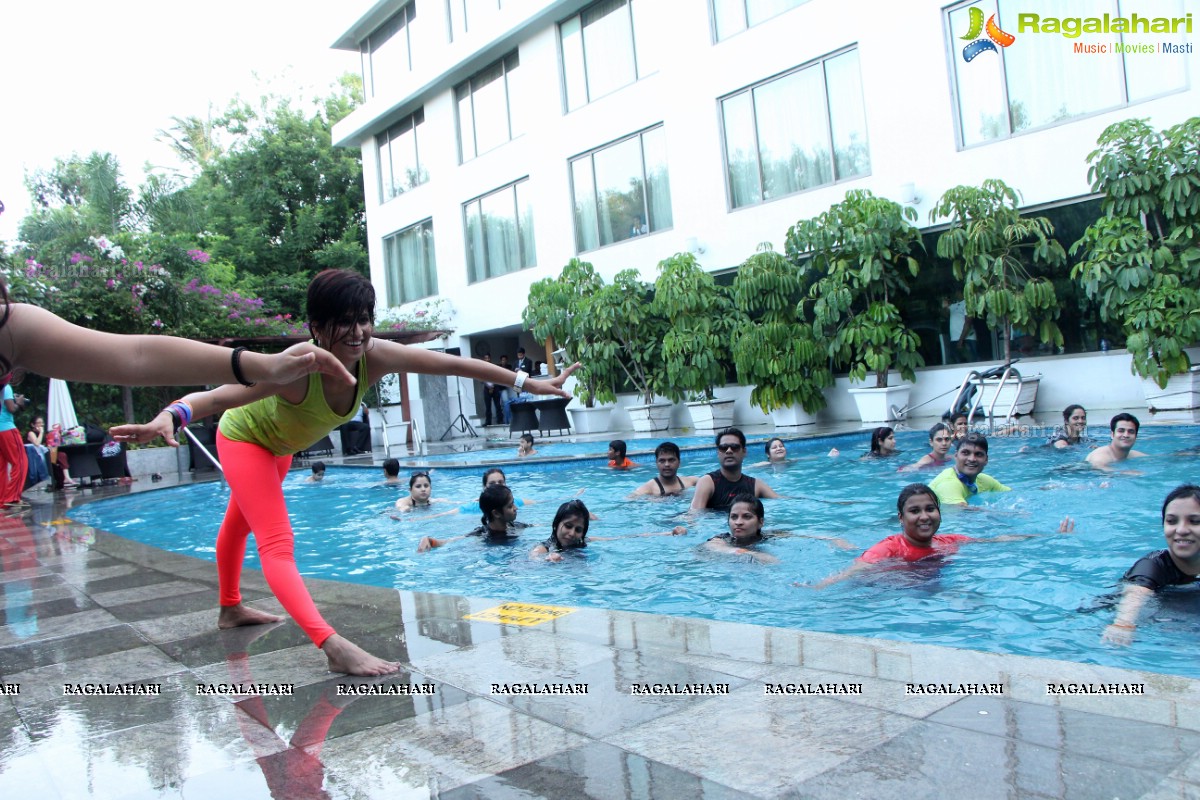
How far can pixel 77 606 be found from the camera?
5516mm

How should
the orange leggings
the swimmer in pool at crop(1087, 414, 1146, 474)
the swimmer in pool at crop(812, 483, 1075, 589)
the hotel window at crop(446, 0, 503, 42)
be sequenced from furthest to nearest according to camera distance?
1. the hotel window at crop(446, 0, 503, 42)
2. the swimmer in pool at crop(1087, 414, 1146, 474)
3. the swimmer in pool at crop(812, 483, 1075, 589)
4. the orange leggings

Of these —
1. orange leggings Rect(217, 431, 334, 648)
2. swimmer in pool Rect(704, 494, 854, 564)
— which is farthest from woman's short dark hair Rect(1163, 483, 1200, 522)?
orange leggings Rect(217, 431, 334, 648)

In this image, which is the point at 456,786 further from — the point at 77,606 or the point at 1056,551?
the point at 1056,551

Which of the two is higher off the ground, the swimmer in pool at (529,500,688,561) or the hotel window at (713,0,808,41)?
the hotel window at (713,0,808,41)

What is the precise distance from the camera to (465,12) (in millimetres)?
24703

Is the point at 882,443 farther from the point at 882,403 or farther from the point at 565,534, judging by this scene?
the point at 565,534

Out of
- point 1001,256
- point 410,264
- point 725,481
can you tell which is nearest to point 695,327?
point 1001,256

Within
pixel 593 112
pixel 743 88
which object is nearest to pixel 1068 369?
pixel 743 88

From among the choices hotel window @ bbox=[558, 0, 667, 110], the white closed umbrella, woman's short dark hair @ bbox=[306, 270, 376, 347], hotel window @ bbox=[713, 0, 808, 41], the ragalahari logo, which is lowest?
woman's short dark hair @ bbox=[306, 270, 376, 347]

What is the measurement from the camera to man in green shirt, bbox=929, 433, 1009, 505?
7867 millimetres

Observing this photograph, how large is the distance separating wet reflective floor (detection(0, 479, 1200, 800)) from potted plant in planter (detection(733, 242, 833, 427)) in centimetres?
1153

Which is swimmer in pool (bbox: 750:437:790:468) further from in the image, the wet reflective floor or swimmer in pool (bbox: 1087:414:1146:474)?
the wet reflective floor

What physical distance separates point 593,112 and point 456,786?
65.6 ft

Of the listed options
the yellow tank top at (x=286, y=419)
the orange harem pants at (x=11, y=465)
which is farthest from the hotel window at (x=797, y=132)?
the yellow tank top at (x=286, y=419)
